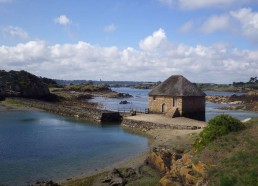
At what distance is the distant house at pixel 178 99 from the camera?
4322 cm

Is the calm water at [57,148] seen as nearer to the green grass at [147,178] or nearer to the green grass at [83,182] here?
the green grass at [83,182]

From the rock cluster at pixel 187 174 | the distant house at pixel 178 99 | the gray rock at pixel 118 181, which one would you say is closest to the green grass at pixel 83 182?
the gray rock at pixel 118 181

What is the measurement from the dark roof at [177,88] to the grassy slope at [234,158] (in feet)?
80.7

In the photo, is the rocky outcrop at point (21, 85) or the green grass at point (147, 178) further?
the rocky outcrop at point (21, 85)

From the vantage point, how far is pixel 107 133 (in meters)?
38.5

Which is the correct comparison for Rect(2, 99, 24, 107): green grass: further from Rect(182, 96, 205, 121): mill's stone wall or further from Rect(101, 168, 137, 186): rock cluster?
Rect(101, 168, 137, 186): rock cluster

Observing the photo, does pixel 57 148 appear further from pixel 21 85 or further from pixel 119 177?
pixel 21 85

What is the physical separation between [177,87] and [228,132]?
2578cm

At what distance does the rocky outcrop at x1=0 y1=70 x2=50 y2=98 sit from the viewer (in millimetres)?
73625

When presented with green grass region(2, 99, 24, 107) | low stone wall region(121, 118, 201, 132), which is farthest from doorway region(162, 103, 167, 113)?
green grass region(2, 99, 24, 107)

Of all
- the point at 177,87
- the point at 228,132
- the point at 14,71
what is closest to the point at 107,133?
the point at 177,87

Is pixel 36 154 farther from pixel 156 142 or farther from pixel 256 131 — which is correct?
pixel 256 131

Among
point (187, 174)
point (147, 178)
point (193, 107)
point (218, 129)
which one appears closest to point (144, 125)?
point (193, 107)

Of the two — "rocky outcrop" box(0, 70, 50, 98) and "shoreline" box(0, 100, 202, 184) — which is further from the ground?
"rocky outcrop" box(0, 70, 50, 98)
